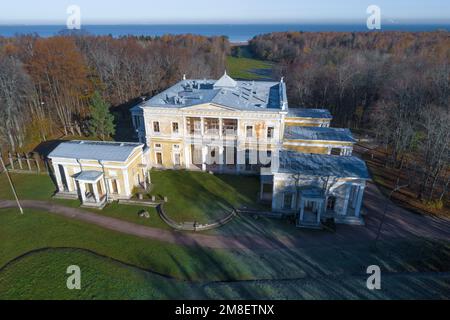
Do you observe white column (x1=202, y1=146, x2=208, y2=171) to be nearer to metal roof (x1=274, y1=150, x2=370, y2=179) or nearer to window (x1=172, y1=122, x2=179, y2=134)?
window (x1=172, y1=122, x2=179, y2=134)

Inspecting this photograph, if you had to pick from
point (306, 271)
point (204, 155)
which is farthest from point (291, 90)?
point (306, 271)

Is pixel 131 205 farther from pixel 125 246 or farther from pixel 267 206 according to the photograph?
pixel 267 206

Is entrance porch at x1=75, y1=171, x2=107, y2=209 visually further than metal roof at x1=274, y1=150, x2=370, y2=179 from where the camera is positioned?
Yes

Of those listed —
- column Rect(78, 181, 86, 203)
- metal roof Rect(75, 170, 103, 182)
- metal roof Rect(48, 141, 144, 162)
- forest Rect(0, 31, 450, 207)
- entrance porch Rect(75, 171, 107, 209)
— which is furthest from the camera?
forest Rect(0, 31, 450, 207)

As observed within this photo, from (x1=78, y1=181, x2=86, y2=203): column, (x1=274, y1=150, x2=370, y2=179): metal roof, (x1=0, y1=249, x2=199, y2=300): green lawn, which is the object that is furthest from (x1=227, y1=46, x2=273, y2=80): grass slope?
(x1=0, y1=249, x2=199, y2=300): green lawn

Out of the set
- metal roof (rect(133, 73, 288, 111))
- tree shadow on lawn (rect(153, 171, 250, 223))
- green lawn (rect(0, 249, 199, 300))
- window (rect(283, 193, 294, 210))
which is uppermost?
metal roof (rect(133, 73, 288, 111))

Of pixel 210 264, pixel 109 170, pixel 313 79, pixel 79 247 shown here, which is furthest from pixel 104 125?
pixel 313 79
